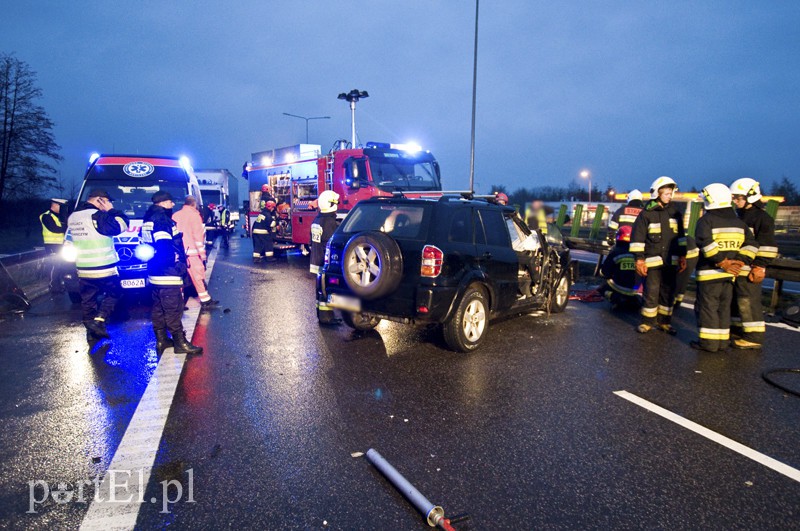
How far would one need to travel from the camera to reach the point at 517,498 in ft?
9.41

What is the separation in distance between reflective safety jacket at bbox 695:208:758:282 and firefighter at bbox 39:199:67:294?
9.78 metres

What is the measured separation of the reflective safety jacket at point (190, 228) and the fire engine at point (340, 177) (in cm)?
438

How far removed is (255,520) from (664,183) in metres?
6.24

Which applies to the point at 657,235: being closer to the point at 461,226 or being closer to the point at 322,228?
the point at 461,226

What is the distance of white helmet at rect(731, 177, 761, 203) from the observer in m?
6.07

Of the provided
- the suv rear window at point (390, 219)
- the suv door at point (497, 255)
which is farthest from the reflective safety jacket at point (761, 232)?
the suv rear window at point (390, 219)

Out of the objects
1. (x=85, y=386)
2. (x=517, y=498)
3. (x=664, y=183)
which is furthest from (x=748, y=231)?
(x=85, y=386)

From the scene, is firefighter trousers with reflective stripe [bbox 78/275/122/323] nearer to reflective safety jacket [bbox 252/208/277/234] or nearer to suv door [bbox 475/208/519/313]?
suv door [bbox 475/208/519/313]

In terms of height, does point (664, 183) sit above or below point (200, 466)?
above

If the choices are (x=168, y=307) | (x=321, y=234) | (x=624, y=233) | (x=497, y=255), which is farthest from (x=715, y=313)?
(x=168, y=307)

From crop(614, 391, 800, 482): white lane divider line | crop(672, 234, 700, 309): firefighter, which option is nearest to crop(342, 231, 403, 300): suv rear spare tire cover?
crop(614, 391, 800, 482): white lane divider line

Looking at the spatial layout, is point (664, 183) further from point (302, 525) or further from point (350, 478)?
point (302, 525)

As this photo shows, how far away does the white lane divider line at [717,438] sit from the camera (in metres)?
3.19

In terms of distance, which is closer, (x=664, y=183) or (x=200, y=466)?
(x=200, y=466)
